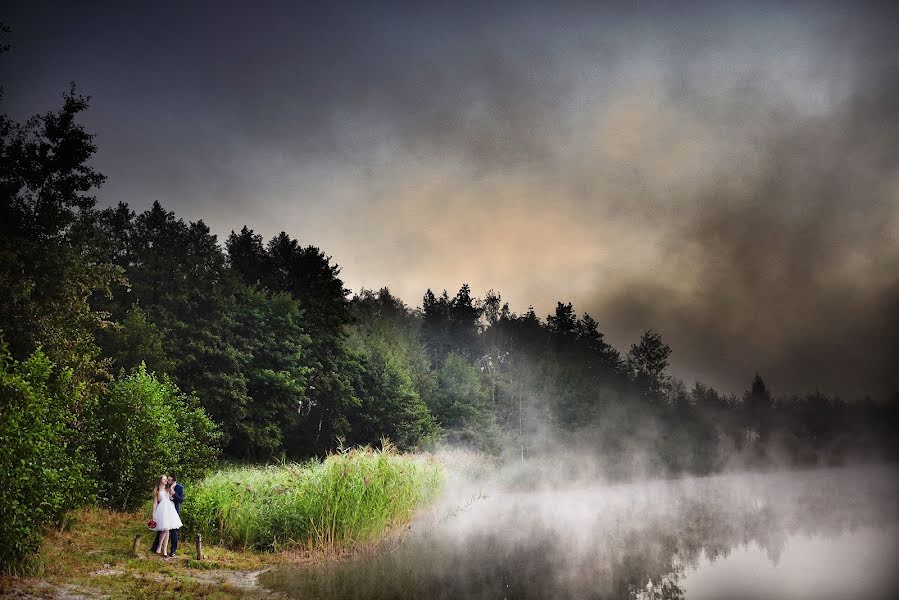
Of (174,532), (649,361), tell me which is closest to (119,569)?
(174,532)

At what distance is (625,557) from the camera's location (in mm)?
17875

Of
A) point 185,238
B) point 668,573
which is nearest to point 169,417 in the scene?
point 668,573

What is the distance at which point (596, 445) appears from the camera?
65.8 meters

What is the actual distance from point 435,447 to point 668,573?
32.8 metres

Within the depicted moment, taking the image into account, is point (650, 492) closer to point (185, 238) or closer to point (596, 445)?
point (596, 445)

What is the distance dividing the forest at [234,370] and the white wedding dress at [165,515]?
5.83 ft

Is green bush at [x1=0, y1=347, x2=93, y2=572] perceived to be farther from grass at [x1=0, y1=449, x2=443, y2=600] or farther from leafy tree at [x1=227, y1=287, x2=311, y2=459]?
leafy tree at [x1=227, y1=287, x2=311, y2=459]

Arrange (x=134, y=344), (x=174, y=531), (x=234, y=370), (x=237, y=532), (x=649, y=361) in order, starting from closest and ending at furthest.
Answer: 1. (x=174, y=531)
2. (x=237, y=532)
3. (x=134, y=344)
4. (x=234, y=370)
5. (x=649, y=361)

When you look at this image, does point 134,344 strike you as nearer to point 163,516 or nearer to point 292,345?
point 292,345

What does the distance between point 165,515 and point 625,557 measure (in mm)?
14543

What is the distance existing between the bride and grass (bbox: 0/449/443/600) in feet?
1.40

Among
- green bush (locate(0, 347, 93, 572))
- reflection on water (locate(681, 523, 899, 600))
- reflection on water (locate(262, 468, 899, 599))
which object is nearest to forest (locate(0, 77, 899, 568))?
green bush (locate(0, 347, 93, 572))

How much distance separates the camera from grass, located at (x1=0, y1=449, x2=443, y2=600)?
447 inches

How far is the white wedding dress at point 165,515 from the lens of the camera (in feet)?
45.5
